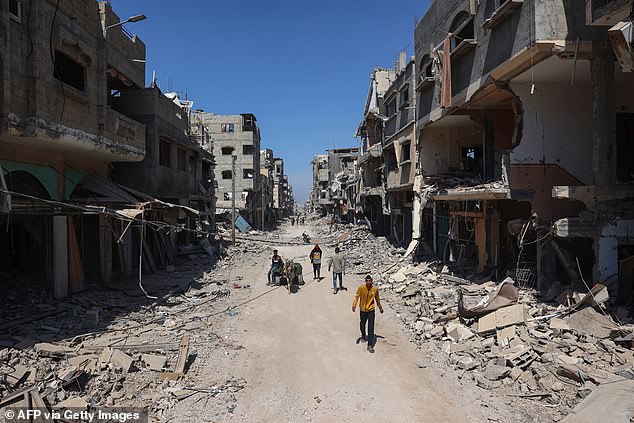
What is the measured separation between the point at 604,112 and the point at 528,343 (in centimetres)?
554

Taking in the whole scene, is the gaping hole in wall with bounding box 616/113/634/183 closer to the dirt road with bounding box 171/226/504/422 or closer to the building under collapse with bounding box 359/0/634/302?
the building under collapse with bounding box 359/0/634/302

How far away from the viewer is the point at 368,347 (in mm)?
9555

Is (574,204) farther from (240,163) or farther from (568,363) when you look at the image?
(240,163)

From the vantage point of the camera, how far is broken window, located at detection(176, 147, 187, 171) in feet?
73.6

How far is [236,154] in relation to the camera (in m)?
48.5

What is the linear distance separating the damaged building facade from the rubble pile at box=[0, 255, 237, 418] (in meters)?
8.67

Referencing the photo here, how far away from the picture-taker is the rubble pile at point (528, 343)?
680 cm

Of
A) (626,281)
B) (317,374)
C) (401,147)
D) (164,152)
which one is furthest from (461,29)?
(164,152)

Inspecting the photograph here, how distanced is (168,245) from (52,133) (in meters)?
11.2

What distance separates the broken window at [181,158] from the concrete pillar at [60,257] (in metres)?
9.85

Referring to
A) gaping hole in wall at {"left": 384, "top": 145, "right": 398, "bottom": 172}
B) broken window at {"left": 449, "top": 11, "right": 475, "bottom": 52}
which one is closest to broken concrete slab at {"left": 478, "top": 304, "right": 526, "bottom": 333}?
broken window at {"left": 449, "top": 11, "right": 475, "bottom": 52}

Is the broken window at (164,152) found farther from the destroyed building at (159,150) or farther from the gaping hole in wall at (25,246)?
the gaping hole in wall at (25,246)

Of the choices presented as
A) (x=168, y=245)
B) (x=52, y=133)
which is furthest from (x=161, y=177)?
(x=52, y=133)

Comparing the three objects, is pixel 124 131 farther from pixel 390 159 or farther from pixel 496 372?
pixel 390 159
